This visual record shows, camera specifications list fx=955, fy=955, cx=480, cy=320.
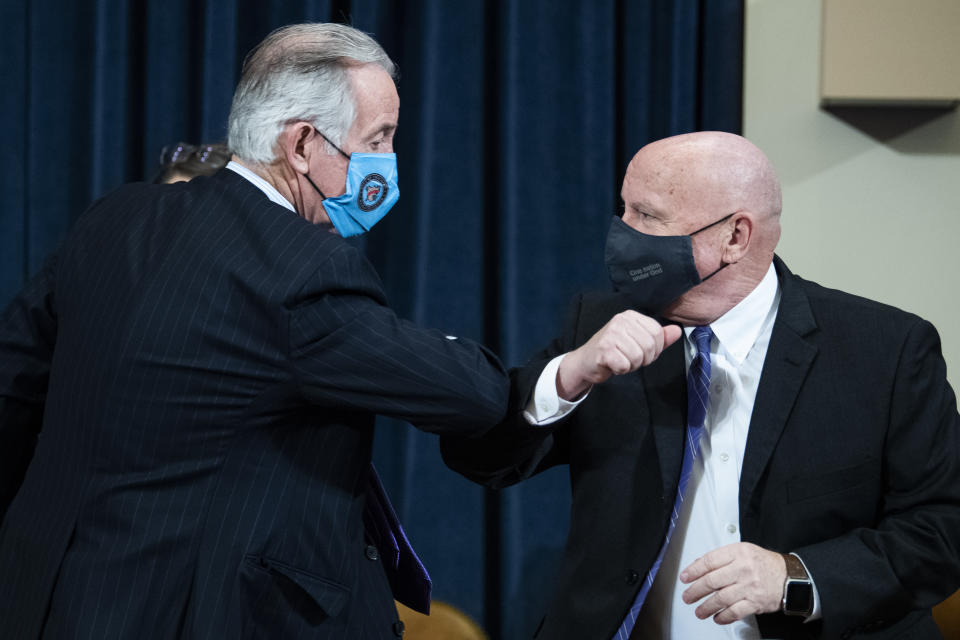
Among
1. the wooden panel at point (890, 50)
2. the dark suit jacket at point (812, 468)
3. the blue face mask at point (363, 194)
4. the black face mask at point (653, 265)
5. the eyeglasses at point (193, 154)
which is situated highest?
the wooden panel at point (890, 50)

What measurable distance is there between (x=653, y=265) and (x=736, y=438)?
393mm

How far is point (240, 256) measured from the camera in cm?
152

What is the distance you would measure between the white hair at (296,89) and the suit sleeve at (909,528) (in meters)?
1.20

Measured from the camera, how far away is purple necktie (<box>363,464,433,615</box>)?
185cm

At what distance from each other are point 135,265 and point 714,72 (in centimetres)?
239

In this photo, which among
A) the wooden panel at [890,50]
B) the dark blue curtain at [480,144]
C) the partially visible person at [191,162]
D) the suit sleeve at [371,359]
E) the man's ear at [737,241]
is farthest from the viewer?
the dark blue curtain at [480,144]

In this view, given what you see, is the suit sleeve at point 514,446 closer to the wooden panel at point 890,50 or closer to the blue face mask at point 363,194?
the blue face mask at point 363,194

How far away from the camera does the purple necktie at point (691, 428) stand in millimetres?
1896

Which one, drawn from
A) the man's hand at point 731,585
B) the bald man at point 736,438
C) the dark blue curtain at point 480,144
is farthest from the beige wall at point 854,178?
the man's hand at point 731,585

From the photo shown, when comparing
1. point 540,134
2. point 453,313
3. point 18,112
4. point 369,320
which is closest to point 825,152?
point 540,134

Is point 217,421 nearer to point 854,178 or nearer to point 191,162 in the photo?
point 191,162

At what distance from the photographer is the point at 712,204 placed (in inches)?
77.3

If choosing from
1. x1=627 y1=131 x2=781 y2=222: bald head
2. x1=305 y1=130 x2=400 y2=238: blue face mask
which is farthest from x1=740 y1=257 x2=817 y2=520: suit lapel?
x1=305 y1=130 x2=400 y2=238: blue face mask

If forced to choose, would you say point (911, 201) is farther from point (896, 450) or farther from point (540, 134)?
point (896, 450)
